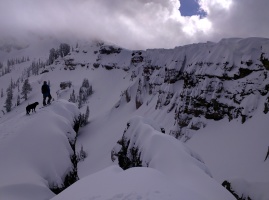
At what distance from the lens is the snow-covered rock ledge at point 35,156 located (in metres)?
14.8

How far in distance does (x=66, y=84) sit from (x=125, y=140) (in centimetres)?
10578

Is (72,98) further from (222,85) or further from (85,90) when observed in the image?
(222,85)

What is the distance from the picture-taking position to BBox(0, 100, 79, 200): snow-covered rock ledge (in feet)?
48.7

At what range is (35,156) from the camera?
58.8 ft

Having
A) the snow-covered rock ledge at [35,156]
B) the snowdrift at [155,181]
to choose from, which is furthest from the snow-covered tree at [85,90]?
the snowdrift at [155,181]

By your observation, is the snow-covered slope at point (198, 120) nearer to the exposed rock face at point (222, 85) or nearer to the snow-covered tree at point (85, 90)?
the exposed rock face at point (222, 85)

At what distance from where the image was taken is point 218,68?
4859 cm

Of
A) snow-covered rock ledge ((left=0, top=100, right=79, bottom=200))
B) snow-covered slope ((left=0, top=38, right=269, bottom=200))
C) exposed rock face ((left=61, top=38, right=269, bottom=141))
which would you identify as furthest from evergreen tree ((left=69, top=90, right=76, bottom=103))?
snow-covered rock ledge ((left=0, top=100, right=79, bottom=200))

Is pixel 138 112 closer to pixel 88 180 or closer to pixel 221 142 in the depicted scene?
pixel 221 142

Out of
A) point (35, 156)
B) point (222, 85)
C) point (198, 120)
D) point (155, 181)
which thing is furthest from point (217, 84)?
point (155, 181)

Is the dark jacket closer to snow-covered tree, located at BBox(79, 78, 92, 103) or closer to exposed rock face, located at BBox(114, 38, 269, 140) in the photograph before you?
exposed rock face, located at BBox(114, 38, 269, 140)

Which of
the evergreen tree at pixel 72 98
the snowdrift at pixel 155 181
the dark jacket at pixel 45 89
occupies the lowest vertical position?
the evergreen tree at pixel 72 98

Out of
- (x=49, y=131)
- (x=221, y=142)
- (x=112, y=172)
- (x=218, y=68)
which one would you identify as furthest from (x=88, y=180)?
(x=218, y=68)

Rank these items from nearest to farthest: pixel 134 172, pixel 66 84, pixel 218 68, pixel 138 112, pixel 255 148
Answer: pixel 134 172, pixel 255 148, pixel 218 68, pixel 138 112, pixel 66 84
